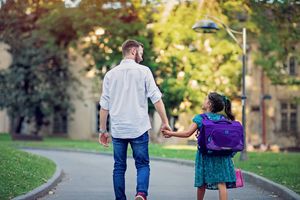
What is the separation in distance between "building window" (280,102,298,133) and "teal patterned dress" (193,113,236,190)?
37.6m

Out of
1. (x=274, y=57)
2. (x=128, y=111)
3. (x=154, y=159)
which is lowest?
Answer: (x=154, y=159)

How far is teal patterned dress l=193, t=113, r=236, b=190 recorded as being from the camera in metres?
8.20

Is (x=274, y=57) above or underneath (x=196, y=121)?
above

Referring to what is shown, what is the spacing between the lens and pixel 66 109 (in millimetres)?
45500

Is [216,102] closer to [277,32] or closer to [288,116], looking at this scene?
[277,32]

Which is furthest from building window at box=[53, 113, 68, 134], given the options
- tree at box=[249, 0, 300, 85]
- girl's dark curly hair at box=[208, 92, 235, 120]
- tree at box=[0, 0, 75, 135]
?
girl's dark curly hair at box=[208, 92, 235, 120]

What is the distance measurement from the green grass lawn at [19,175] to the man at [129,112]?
1.83 m

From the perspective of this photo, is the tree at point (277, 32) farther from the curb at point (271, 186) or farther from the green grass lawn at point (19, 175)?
the green grass lawn at point (19, 175)

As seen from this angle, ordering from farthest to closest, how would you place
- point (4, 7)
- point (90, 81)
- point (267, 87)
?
point (90, 81) → point (267, 87) → point (4, 7)

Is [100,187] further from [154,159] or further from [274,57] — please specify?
[274,57]

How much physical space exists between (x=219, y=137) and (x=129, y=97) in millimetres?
1148

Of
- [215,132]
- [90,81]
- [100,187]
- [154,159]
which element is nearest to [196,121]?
[215,132]

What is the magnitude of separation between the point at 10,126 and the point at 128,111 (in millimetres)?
43118

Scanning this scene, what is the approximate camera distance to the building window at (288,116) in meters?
45.3
